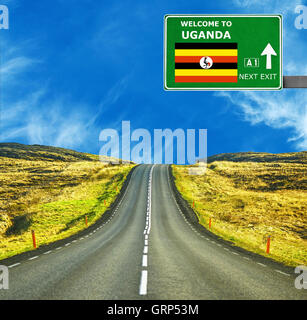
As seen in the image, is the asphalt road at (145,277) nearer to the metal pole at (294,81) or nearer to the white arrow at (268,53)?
the metal pole at (294,81)

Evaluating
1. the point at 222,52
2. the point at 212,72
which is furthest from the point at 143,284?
the point at 222,52

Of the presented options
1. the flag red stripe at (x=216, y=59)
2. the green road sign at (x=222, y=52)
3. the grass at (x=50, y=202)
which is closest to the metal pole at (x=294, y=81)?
the green road sign at (x=222, y=52)

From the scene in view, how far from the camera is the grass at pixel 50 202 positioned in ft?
68.8

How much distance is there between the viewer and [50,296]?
225 inches

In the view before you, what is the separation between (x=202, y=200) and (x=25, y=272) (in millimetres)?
29914

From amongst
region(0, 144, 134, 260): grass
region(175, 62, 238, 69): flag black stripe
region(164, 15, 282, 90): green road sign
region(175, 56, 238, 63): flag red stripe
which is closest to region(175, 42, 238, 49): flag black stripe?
region(164, 15, 282, 90): green road sign

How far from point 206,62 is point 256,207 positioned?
25.5 m

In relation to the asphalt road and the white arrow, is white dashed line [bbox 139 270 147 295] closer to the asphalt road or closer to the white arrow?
the asphalt road

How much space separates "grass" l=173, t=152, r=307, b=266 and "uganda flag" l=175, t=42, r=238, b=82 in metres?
8.61

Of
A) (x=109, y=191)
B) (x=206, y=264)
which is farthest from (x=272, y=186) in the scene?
(x=206, y=264)

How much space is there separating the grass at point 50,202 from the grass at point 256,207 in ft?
41.5

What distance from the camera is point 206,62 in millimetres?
8492

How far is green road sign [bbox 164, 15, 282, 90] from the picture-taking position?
8.41 m
